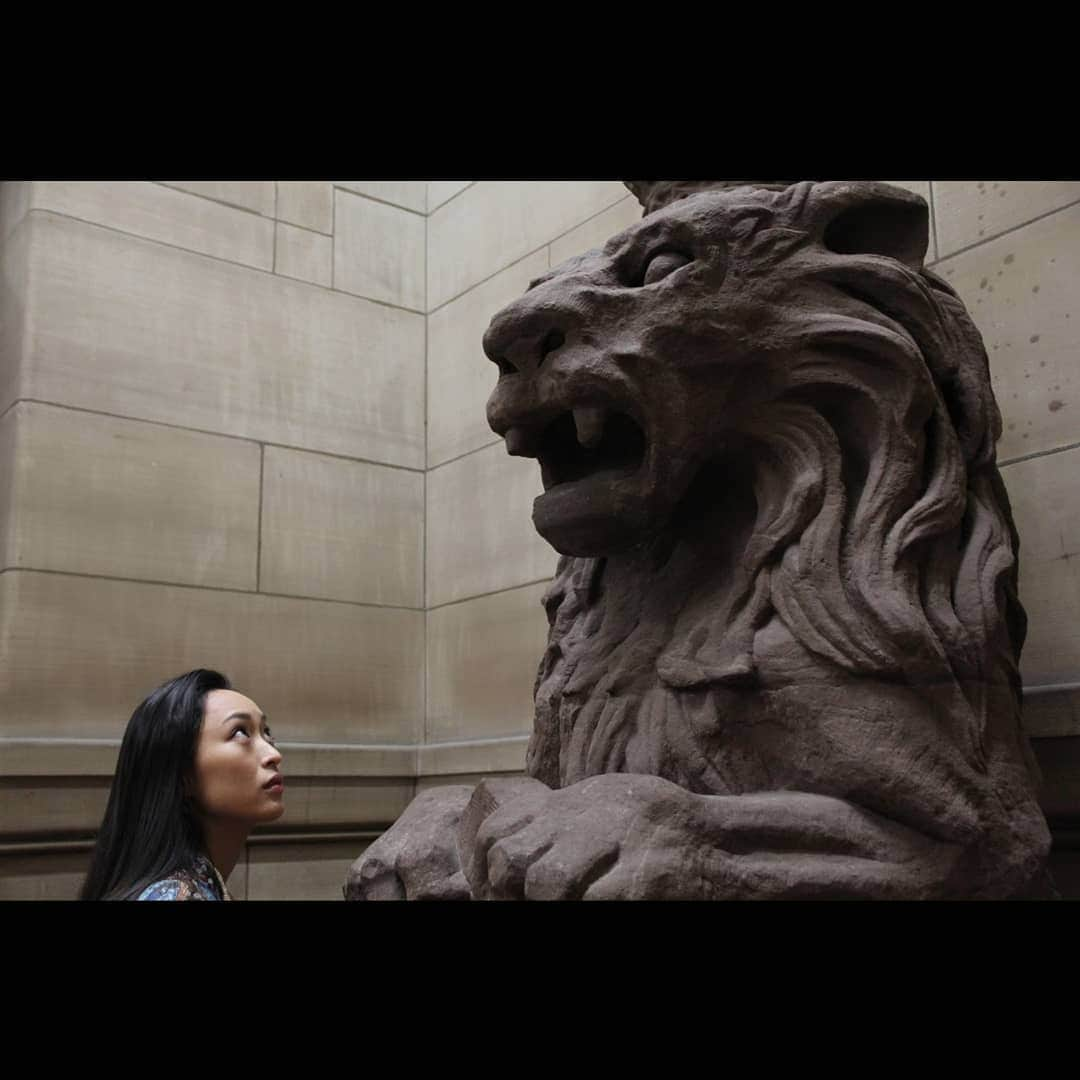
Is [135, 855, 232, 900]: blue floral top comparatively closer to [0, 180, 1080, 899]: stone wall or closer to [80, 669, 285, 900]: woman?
[80, 669, 285, 900]: woman

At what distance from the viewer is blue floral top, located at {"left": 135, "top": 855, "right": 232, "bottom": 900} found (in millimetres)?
1668

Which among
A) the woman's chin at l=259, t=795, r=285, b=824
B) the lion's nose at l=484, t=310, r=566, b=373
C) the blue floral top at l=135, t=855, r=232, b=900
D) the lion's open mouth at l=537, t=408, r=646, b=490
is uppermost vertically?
the lion's nose at l=484, t=310, r=566, b=373

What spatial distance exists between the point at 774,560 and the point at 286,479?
2.44m

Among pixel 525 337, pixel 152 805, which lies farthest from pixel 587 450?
pixel 152 805

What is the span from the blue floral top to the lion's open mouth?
856 mm

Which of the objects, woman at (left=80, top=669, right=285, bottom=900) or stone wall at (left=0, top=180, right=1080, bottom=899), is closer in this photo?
woman at (left=80, top=669, right=285, bottom=900)

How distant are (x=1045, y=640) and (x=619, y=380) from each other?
124 centimetres

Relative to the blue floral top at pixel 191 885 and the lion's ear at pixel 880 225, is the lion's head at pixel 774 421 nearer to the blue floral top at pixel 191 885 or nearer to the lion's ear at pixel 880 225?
the lion's ear at pixel 880 225

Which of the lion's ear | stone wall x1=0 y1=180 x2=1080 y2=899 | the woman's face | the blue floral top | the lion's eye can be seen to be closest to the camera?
the blue floral top

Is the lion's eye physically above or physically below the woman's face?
above

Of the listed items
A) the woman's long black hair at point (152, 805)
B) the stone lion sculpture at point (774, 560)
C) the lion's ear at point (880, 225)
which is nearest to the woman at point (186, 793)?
the woman's long black hair at point (152, 805)

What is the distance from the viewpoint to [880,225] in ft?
7.02

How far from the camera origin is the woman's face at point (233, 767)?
1.85m

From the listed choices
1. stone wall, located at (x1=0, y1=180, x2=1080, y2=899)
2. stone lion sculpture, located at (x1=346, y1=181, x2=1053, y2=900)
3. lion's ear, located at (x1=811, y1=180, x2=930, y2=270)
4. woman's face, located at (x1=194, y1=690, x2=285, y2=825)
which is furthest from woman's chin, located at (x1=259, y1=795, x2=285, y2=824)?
stone wall, located at (x1=0, y1=180, x2=1080, y2=899)
